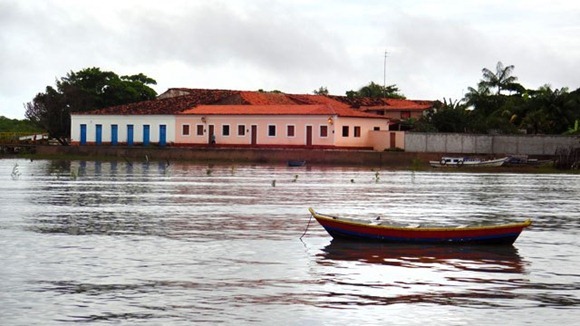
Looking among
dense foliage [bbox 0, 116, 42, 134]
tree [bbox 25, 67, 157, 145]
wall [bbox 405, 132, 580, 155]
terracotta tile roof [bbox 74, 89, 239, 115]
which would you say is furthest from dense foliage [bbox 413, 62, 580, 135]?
dense foliage [bbox 0, 116, 42, 134]

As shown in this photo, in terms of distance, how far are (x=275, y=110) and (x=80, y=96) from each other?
22.2 m

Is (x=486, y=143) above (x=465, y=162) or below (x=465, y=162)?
above

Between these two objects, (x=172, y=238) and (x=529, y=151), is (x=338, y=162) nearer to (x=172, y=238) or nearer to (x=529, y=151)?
(x=529, y=151)

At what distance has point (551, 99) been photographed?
271ft

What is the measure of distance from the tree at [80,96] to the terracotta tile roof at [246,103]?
12.4 feet

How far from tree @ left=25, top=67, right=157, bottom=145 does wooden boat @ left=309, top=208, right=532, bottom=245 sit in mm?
74576

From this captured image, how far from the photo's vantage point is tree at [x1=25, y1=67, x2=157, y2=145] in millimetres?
96188

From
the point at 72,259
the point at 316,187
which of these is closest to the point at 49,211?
the point at 72,259

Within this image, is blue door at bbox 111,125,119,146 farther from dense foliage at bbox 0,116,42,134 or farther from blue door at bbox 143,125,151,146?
dense foliage at bbox 0,116,42,134

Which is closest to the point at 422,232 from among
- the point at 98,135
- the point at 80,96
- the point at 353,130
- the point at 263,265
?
the point at 263,265

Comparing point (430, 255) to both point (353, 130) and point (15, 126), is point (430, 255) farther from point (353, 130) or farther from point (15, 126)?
point (15, 126)

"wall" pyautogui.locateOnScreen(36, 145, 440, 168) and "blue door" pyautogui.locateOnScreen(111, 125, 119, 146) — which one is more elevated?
"blue door" pyautogui.locateOnScreen(111, 125, 119, 146)

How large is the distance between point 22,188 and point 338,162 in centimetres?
3608

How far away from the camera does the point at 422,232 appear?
2378cm
